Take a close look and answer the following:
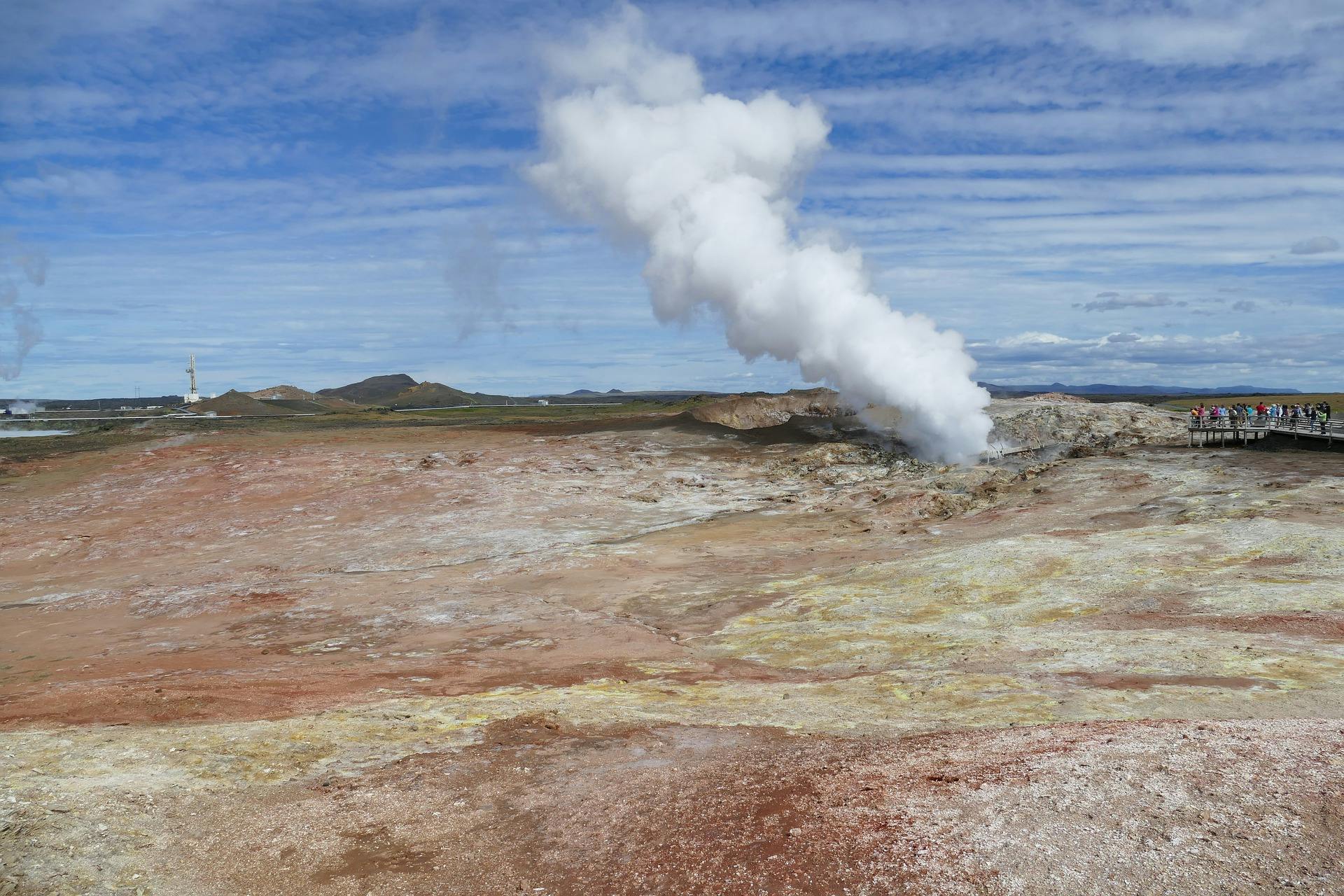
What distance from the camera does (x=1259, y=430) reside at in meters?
41.9

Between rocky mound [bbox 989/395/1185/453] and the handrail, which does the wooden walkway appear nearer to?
the handrail

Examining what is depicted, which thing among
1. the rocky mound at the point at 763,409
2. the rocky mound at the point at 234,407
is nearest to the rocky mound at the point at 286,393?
the rocky mound at the point at 234,407

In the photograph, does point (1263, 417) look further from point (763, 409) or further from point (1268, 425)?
point (763, 409)

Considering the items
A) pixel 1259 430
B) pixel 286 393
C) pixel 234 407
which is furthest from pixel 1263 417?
pixel 286 393

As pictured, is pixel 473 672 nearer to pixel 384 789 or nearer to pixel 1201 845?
pixel 384 789

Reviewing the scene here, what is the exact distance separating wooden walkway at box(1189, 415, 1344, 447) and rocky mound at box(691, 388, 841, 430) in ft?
79.3

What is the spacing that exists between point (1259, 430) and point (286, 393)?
157515 mm

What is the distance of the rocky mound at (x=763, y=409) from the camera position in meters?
64.8

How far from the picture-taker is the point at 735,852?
29.9ft

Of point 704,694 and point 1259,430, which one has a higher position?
point 1259,430

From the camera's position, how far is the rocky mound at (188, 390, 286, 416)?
11325cm

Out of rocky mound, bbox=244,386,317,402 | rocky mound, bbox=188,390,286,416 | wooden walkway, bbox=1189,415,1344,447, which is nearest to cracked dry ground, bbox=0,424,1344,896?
wooden walkway, bbox=1189,415,1344,447

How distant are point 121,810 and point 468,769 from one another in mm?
3902

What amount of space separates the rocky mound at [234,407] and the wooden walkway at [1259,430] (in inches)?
3832
